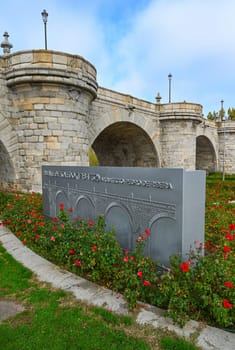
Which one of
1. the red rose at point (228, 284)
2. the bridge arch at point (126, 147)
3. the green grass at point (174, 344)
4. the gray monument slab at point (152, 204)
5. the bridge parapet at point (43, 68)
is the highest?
the bridge parapet at point (43, 68)

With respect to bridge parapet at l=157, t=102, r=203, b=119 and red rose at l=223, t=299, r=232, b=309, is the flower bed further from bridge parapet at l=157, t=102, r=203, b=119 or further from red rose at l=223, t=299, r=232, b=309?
bridge parapet at l=157, t=102, r=203, b=119

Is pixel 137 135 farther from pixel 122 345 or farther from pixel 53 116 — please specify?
pixel 122 345

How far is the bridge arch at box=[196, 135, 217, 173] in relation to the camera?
27.0 m

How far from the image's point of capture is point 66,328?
215cm

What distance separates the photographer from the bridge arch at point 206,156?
2698 cm

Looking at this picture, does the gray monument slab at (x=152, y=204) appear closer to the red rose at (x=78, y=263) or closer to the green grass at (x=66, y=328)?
the red rose at (x=78, y=263)

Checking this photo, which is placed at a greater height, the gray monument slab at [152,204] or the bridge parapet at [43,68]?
the bridge parapet at [43,68]

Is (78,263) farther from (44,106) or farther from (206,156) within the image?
(206,156)

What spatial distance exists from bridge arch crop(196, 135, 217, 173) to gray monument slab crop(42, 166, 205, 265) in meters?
24.9

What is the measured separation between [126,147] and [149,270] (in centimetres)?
1662

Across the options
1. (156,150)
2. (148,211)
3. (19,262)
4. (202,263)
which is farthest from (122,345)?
(156,150)

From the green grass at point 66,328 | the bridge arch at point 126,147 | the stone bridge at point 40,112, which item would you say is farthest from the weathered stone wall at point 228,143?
the green grass at point 66,328

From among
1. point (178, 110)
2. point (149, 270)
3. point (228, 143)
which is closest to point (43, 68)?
point (149, 270)

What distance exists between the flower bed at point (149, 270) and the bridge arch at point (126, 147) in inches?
471
